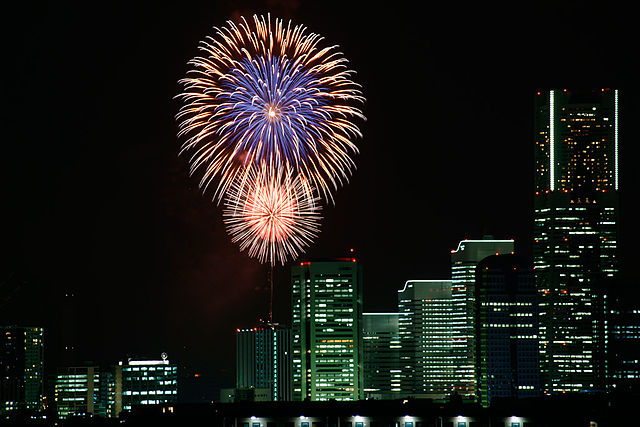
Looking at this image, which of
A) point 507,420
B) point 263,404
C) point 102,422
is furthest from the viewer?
point 102,422

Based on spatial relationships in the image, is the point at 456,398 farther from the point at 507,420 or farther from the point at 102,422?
the point at 102,422

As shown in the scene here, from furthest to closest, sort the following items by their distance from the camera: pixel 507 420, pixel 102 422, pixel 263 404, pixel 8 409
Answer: pixel 8 409 → pixel 102 422 → pixel 263 404 → pixel 507 420

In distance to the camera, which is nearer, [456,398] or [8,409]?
[456,398]

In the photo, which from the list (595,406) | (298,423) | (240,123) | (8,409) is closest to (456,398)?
(595,406)

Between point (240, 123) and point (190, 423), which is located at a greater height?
point (240, 123)

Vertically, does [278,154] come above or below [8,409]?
above

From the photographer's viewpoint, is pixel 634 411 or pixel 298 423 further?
pixel 634 411

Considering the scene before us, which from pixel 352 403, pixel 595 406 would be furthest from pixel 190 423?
pixel 595 406

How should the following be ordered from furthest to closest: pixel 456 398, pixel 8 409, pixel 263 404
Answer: pixel 8 409 → pixel 456 398 → pixel 263 404

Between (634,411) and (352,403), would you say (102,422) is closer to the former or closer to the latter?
(352,403)
